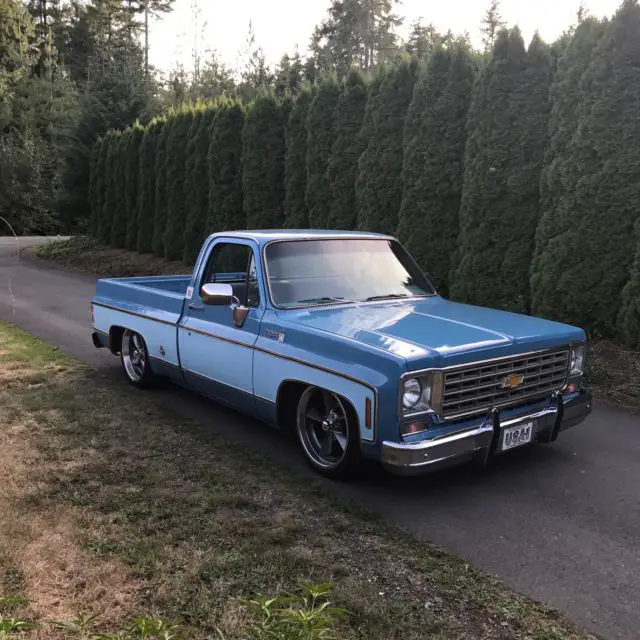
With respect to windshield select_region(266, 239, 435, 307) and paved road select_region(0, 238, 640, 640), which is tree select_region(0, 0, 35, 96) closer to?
windshield select_region(266, 239, 435, 307)

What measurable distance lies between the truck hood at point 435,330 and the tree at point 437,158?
5.36 meters

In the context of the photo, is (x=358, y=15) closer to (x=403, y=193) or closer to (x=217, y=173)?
(x=217, y=173)

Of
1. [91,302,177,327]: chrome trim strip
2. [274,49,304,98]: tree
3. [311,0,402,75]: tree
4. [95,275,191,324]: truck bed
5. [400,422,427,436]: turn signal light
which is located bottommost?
[400,422,427,436]: turn signal light

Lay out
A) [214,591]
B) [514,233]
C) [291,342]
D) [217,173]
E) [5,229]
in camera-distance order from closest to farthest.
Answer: [214,591], [291,342], [514,233], [217,173], [5,229]

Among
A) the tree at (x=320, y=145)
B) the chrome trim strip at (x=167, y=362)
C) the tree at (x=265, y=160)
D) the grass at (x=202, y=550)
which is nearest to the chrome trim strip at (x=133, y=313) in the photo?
the chrome trim strip at (x=167, y=362)

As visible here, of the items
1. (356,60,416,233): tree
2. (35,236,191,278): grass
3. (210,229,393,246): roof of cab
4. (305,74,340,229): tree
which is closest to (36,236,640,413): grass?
(35,236,191,278): grass

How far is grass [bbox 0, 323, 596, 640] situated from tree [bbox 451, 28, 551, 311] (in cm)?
566

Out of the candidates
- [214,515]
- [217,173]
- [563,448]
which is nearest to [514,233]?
[563,448]

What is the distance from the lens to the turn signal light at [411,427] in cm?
390

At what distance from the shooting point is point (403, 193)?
10.9 metres

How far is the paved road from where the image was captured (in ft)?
10.5

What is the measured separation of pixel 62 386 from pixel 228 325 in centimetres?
259

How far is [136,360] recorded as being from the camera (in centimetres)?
691

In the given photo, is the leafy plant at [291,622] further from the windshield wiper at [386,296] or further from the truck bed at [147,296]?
the truck bed at [147,296]
